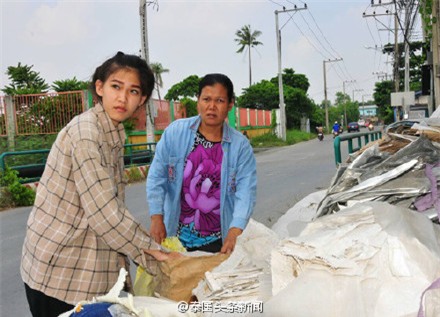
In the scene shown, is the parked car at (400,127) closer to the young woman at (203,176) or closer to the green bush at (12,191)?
the young woman at (203,176)

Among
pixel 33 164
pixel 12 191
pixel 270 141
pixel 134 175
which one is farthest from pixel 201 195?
pixel 270 141

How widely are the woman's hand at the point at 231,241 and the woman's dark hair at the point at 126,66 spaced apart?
2.34 feet

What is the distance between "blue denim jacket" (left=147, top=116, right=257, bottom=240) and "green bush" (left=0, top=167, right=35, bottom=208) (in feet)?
24.6

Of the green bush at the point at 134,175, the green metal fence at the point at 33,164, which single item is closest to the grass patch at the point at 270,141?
the green metal fence at the point at 33,164

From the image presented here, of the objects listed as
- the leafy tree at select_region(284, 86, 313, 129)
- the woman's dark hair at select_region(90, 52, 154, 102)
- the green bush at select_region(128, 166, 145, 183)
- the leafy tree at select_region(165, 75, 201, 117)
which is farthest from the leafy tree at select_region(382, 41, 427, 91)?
the woman's dark hair at select_region(90, 52, 154, 102)

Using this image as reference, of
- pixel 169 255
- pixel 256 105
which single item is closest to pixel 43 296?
pixel 169 255

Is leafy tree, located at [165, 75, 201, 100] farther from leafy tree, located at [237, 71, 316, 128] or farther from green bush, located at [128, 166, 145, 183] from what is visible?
green bush, located at [128, 166, 145, 183]

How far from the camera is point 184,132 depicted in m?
2.48

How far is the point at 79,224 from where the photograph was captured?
162 cm

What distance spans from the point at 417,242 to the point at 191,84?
45305mm

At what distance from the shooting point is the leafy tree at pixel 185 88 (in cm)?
4541

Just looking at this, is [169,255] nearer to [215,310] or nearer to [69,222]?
[69,222]

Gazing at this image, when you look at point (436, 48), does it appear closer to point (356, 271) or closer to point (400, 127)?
point (400, 127)

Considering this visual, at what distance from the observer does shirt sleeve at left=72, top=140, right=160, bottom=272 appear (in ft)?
5.05
